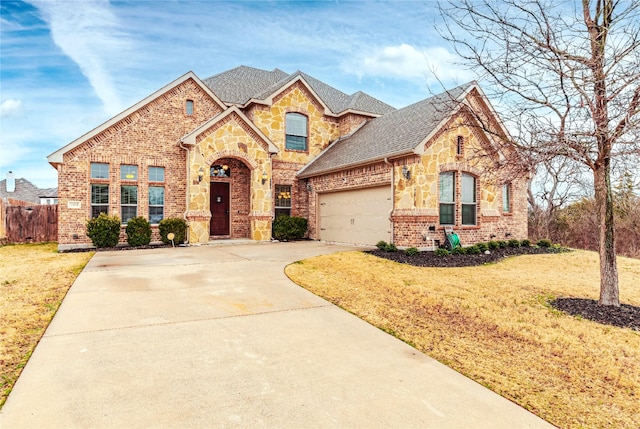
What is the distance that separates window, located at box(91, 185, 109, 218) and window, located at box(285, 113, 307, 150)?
8.09 metres

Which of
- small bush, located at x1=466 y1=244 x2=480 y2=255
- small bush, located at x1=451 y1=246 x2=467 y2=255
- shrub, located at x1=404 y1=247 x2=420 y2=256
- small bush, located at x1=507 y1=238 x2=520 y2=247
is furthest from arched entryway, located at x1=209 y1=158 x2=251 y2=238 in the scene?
small bush, located at x1=507 y1=238 x2=520 y2=247

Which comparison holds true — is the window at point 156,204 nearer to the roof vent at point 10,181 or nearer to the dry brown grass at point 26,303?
the dry brown grass at point 26,303

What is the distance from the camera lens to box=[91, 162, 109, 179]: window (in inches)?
530

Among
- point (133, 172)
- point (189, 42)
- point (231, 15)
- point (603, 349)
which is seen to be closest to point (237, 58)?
point (189, 42)

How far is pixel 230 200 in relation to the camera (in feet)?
53.4

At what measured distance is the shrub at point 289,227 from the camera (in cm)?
1599

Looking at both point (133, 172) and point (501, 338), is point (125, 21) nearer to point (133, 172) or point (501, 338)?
point (133, 172)

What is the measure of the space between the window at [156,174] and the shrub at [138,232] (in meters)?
1.76

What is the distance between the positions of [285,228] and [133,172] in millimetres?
6674

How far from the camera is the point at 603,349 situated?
405 cm

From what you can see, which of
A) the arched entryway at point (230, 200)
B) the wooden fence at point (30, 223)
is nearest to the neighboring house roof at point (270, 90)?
the arched entryway at point (230, 200)

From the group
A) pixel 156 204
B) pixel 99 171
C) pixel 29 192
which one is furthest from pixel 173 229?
pixel 29 192

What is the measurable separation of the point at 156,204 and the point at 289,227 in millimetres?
5700

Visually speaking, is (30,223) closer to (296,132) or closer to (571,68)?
(296,132)
